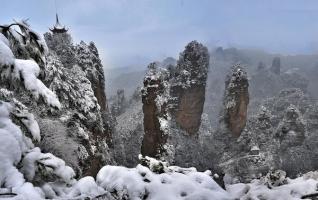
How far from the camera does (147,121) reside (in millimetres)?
36688

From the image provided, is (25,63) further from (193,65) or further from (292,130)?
(292,130)

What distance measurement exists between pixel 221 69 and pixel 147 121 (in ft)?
482

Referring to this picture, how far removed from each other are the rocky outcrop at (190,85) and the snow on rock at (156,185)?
40.6 metres

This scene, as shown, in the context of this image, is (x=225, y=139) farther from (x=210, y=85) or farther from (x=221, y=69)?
(x=221, y=69)

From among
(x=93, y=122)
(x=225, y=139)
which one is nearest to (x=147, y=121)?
(x=93, y=122)

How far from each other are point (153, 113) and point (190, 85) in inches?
471

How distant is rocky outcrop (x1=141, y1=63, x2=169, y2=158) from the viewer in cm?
3600

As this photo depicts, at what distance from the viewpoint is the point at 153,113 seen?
3653 centimetres

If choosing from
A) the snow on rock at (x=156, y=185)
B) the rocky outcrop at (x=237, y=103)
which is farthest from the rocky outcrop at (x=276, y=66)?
the snow on rock at (x=156, y=185)

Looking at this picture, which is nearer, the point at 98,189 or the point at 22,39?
the point at 22,39

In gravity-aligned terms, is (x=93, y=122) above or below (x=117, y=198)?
below

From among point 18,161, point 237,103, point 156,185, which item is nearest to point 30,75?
point 18,161

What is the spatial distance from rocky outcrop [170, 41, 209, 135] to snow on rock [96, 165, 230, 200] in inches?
1600

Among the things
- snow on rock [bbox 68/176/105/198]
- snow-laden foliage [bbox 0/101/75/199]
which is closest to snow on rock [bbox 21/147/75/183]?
snow-laden foliage [bbox 0/101/75/199]
